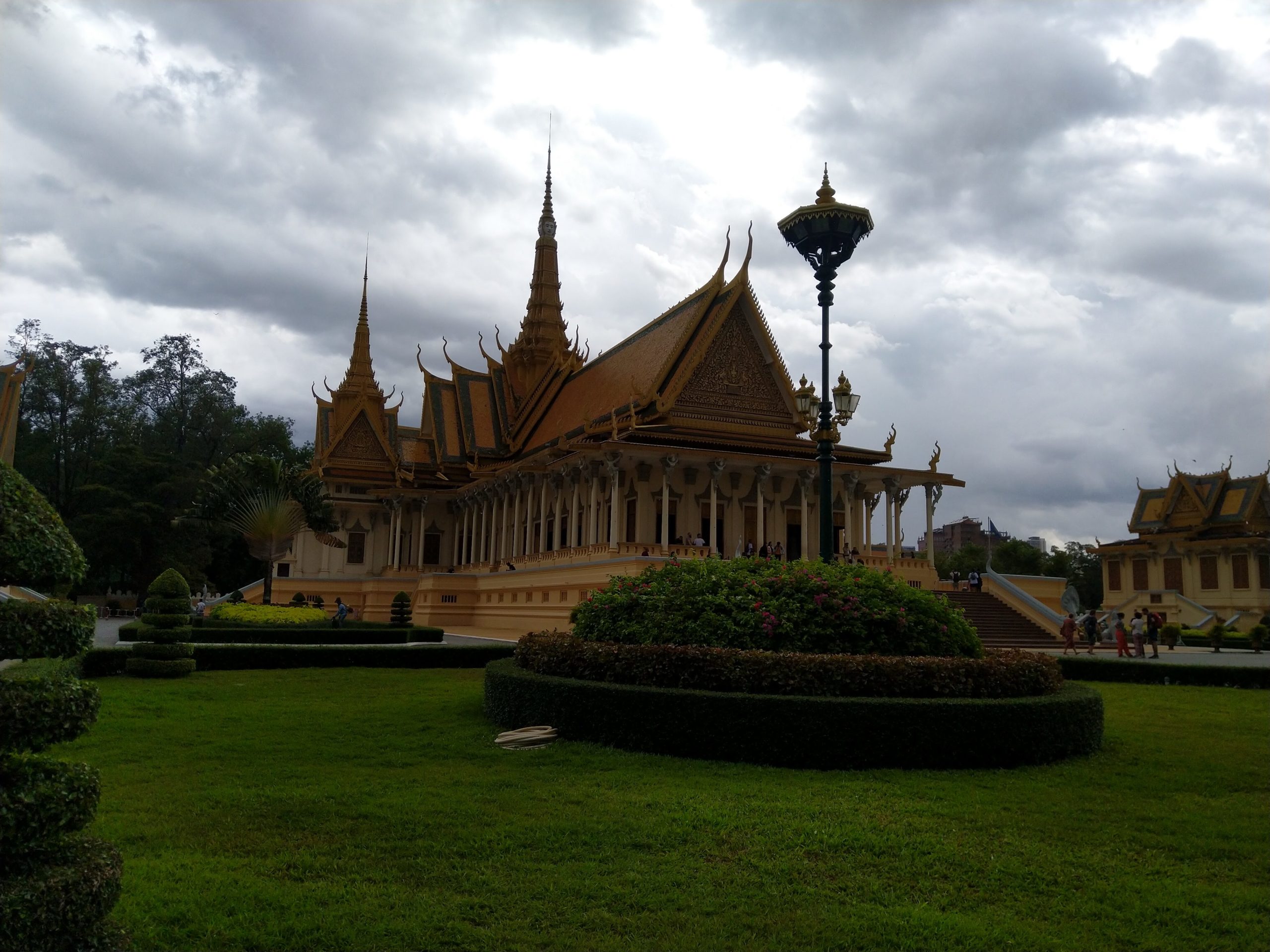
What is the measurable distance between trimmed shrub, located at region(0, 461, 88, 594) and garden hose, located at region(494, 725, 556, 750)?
5.55 meters

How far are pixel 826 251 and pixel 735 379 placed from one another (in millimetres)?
17569

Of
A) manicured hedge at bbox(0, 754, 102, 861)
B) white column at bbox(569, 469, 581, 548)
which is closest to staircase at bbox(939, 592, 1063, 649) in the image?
white column at bbox(569, 469, 581, 548)

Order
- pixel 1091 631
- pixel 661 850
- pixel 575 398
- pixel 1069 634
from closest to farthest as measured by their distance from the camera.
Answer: pixel 661 850 → pixel 1069 634 → pixel 1091 631 → pixel 575 398

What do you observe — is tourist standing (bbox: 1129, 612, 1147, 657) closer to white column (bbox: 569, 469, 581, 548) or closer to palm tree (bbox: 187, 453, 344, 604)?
white column (bbox: 569, 469, 581, 548)

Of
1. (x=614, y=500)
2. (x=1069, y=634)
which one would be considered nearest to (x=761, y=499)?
(x=614, y=500)

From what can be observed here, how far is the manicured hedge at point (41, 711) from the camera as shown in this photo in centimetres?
360

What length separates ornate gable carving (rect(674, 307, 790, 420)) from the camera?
32844 mm

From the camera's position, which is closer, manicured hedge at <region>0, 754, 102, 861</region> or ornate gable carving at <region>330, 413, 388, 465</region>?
manicured hedge at <region>0, 754, 102, 861</region>

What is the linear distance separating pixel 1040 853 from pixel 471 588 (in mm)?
33579

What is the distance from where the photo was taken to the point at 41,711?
3684 mm

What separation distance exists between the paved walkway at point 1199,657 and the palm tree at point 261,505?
24355mm

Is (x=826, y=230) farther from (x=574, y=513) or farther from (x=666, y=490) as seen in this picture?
(x=574, y=513)

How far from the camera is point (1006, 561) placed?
77562 millimetres

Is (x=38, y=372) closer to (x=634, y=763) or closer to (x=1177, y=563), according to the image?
(x=634, y=763)
